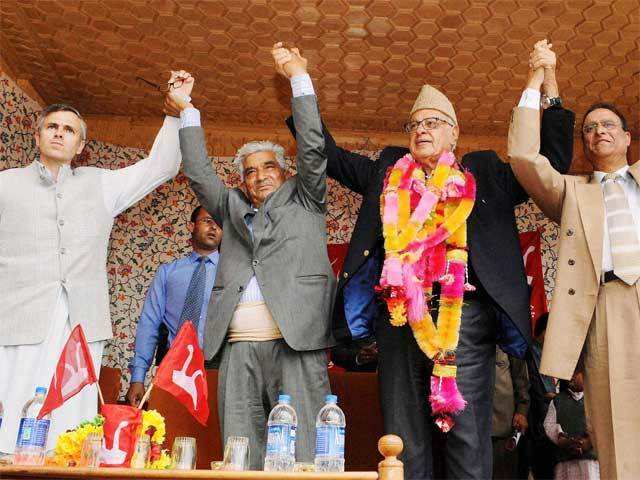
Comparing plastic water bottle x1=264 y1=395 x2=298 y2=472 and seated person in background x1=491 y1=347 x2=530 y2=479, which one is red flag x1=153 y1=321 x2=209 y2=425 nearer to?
plastic water bottle x1=264 y1=395 x2=298 y2=472

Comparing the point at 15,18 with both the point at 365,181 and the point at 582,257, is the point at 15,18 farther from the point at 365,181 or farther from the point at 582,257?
the point at 582,257

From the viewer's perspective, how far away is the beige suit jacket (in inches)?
107

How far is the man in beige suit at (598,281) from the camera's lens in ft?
8.63

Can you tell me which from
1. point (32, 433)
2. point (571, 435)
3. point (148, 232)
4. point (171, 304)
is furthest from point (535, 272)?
point (32, 433)

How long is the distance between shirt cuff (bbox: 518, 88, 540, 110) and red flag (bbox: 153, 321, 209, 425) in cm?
140

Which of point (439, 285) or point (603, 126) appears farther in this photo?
point (603, 126)

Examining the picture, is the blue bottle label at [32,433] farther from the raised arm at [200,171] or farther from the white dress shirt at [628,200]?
the white dress shirt at [628,200]

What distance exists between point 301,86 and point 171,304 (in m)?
1.54

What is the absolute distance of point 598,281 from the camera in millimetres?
2729

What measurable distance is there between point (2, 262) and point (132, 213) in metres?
2.18

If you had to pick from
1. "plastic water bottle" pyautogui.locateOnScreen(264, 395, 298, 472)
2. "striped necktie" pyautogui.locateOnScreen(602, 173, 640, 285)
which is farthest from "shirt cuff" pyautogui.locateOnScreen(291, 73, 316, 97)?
"plastic water bottle" pyautogui.locateOnScreen(264, 395, 298, 472)

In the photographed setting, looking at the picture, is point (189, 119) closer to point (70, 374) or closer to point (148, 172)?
point (148, 172)

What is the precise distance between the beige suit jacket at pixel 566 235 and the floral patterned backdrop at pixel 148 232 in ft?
7.59

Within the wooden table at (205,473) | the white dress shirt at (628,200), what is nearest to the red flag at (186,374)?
the wooden table at (205,473)
